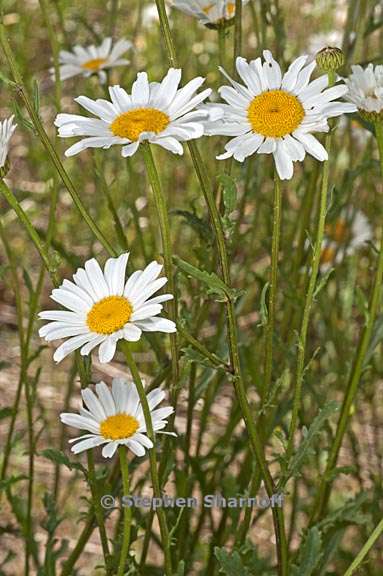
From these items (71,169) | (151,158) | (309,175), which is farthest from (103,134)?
(71,169)

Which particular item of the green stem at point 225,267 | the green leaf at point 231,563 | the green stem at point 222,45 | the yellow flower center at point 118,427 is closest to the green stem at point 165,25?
the green stem at point 225,267

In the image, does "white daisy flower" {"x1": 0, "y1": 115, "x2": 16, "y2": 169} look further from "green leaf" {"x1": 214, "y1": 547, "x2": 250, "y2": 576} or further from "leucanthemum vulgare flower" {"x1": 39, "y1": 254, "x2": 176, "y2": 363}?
"green leaf" {"x1": 214, "y1": 547, "x2": 250, "y2": 576}

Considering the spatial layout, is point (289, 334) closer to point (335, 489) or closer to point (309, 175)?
point (309, 175)

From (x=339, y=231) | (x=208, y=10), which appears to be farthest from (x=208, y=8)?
(x=339, y=231)

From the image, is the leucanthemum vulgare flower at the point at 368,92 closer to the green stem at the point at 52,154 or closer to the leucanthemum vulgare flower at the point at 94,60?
the green stem at the point at 52,154

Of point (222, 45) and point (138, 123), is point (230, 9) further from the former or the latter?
point (138, 123)

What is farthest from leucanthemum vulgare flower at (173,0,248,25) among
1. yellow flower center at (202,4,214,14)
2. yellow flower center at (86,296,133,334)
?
yellow flower center at (86,296,133,334)
